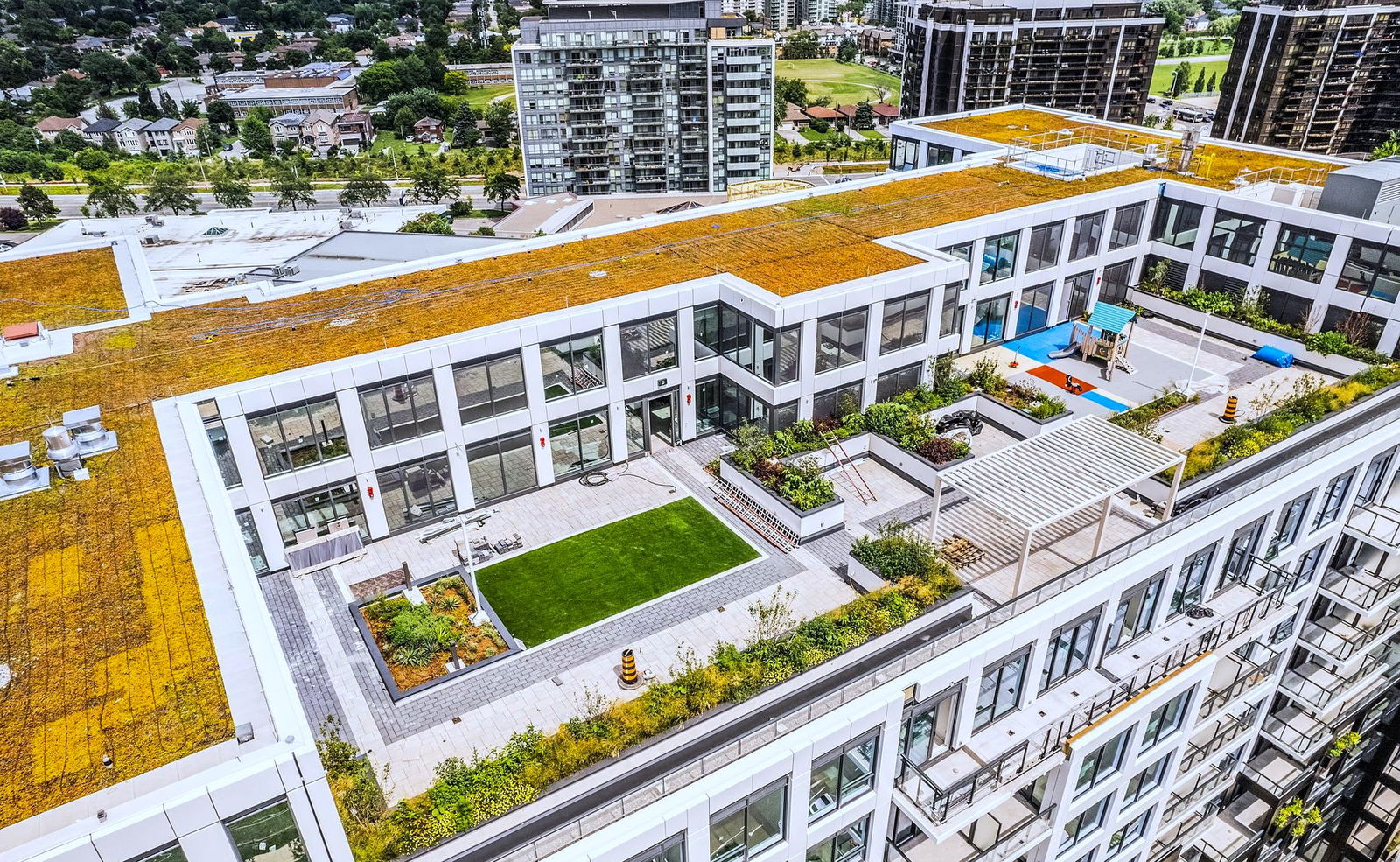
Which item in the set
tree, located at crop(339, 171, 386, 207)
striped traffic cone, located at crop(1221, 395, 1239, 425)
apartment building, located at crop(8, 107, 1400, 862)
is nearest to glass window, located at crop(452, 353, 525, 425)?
apartment building, located at crop(8, 107, 1400, 862)

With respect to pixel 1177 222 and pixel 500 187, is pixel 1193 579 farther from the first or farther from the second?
pixel 500 187

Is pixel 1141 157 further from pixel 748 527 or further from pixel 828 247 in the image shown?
pixel 748 527

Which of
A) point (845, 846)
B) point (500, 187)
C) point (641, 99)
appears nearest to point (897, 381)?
point (845, 846)

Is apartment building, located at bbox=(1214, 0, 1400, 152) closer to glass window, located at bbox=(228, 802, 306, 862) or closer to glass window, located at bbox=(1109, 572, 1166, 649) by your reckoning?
glass window, located at bbox=(1109, 572, 1166, 649)

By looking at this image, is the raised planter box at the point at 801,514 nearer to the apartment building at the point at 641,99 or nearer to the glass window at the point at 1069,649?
the glass window at the point at 1069,649

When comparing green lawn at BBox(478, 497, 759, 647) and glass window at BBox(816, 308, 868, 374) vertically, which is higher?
glass window at BBox(816, 308, 868, 374)

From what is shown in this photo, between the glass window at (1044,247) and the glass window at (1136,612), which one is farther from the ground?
the glass window at (1044,247)

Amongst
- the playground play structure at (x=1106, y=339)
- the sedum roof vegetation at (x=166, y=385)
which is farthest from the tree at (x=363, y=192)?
the playground play structure at (x=1106, y=339)
